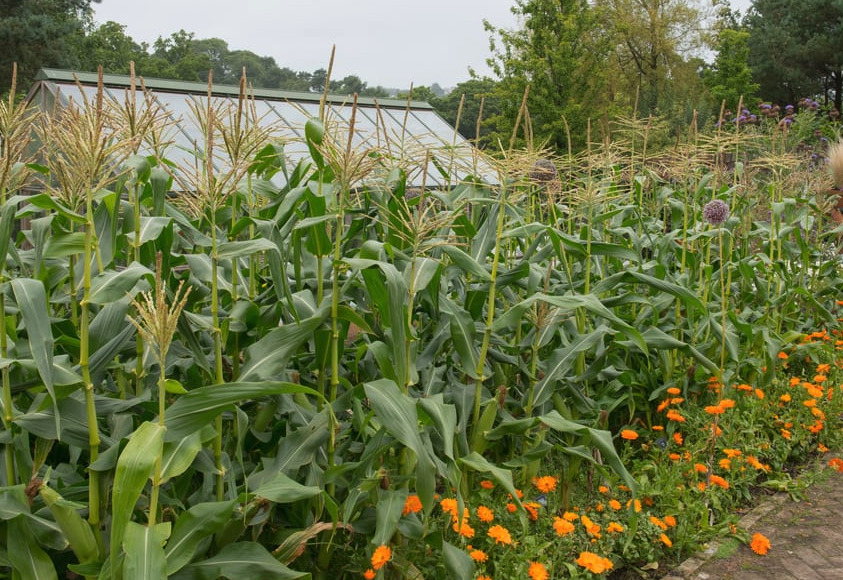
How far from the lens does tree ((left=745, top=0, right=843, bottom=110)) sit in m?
27.7

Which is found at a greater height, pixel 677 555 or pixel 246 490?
pixel 246 490

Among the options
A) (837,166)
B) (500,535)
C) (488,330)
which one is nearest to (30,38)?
(837,166)

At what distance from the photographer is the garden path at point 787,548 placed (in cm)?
279

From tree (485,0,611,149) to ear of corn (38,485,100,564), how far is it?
50.5 feet

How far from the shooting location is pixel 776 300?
4465mm

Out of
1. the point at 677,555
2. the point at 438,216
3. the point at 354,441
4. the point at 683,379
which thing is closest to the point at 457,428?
the point at 354,441

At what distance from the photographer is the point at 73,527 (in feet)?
6.06

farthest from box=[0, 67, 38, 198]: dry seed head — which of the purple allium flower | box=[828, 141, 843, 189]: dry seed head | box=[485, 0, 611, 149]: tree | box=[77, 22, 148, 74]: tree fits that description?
box=[77, 22, 148, 74]: tree

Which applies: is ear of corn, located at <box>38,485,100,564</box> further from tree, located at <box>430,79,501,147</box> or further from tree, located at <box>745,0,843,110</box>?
tree, located at <box>430,79,501,147</box>

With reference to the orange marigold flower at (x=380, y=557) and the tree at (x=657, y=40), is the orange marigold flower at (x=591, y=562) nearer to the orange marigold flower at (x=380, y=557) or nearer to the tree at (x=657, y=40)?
the orange marigold flower at (x=380, y=557)

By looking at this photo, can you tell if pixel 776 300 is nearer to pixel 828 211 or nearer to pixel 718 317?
pixel 718 317

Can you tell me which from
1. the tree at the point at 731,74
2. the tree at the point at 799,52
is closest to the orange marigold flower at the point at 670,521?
the tree at the point at 731,74

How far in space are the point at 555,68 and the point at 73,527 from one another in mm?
17100

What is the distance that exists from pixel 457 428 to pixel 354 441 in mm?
374
